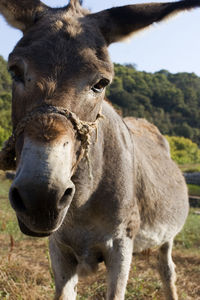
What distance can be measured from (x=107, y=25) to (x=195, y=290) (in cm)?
388

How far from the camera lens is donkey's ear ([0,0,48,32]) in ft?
6.91

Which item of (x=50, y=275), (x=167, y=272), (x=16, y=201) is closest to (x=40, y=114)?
(x=16, y=201)

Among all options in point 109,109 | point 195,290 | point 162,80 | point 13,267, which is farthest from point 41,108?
point 162,80

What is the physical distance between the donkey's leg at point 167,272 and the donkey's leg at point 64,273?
1683mm

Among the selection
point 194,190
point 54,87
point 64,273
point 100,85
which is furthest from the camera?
point 194,190

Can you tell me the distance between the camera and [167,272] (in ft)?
13.2

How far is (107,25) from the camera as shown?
2217mm

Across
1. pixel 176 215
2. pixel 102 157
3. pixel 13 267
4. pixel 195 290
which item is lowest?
pixel 195 290

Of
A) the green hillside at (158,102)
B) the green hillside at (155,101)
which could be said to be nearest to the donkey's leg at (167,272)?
the green hillside at (155,101)

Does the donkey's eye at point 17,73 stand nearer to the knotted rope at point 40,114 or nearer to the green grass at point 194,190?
the knotted rope at point 40,114

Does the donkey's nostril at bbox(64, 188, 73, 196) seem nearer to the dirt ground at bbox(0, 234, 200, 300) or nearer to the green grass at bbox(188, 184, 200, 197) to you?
the dirt ground at bbox(0, 234, 200, 300)

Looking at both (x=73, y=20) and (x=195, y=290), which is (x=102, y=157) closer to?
(x=73, y=20)

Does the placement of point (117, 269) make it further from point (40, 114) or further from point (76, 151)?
point (40, 114)

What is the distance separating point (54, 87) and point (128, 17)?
937 millimetres
